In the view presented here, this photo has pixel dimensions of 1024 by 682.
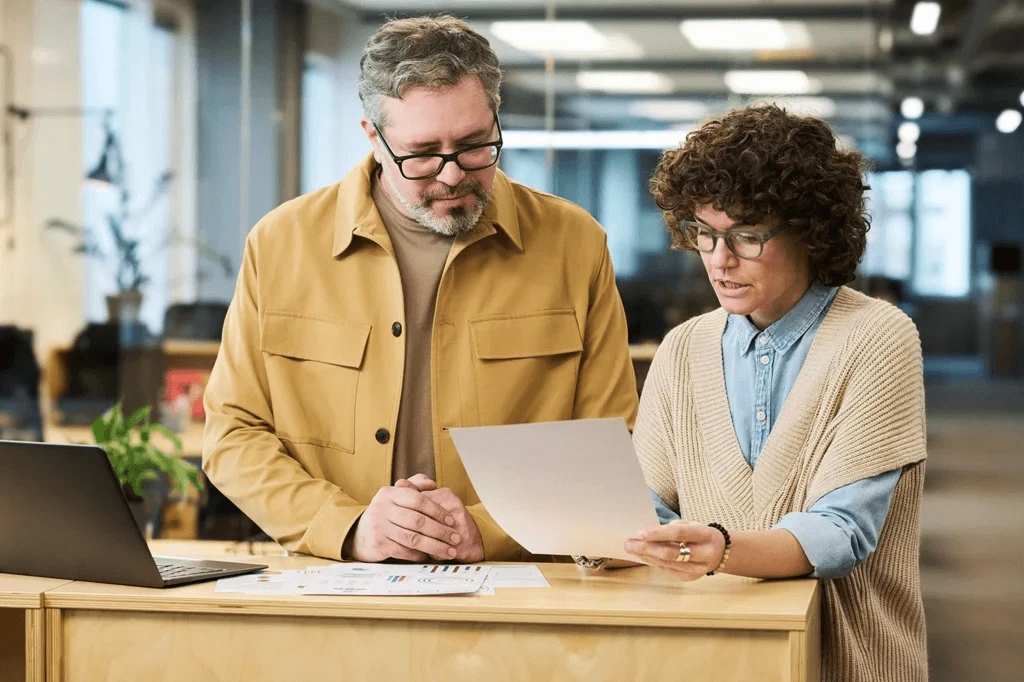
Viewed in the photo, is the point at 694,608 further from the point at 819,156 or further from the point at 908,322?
the point at 819,156

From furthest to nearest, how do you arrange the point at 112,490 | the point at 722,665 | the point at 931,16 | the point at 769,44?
the point at 769,44 < the point at 931,16 < the point at 112,490 < the point at 722,665

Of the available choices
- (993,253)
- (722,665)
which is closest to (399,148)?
(722,665)

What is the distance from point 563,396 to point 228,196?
17.7 feet

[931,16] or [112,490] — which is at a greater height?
[931,16]

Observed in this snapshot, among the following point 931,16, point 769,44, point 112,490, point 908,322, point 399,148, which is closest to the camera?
point 112,490

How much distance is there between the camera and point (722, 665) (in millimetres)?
1560

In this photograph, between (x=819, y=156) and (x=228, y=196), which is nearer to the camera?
(x=819, y=156)

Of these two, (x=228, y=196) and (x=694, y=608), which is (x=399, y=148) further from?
(x=228, y=196)

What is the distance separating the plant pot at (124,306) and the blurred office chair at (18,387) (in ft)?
1.54

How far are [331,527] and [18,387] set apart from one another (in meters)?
5.27

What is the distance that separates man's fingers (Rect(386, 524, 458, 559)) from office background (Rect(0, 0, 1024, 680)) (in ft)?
Answer: 12.4

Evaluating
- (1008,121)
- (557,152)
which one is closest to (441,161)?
(1008,121)

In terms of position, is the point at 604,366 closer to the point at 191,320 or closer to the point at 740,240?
the point at 740,240

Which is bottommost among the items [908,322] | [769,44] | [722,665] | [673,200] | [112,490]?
[722,665]
